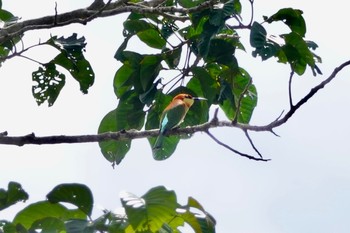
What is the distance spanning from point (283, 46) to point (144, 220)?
226 cm

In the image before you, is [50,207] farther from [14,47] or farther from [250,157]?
[14,47]

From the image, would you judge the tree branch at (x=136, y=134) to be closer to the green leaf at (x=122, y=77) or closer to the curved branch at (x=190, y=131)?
the curved branch at (x=190, y=131)

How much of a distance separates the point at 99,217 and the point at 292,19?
2.57 metres

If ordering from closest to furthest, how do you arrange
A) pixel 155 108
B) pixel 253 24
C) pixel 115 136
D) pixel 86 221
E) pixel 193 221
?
pixel 86 221 < pixel 193 221 < pixel 115 136 < pixel 253 24 < pixel 155 108

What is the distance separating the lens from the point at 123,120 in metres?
5.50

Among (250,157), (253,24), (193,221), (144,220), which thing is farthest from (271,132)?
(253,24)

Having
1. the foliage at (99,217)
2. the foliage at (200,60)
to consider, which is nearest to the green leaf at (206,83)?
the foliage at (200,60)

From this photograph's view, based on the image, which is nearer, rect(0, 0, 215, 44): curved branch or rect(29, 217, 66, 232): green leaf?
rect(29, 217, 66, 232): green leaf

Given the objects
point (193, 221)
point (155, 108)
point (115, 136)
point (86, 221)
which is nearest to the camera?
point (86, 221)

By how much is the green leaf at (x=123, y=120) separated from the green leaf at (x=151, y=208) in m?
2.21

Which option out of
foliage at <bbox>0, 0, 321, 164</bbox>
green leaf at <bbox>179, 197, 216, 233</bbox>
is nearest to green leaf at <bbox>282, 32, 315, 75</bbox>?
foliage at <bbox>0, 0, 321, 164</bbox>

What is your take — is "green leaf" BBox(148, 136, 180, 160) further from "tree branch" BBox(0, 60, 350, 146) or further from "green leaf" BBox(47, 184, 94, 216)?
"green leaf" BBox(47, 184, 94, 216)

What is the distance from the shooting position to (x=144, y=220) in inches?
125

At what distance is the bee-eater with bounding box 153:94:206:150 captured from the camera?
517cm
